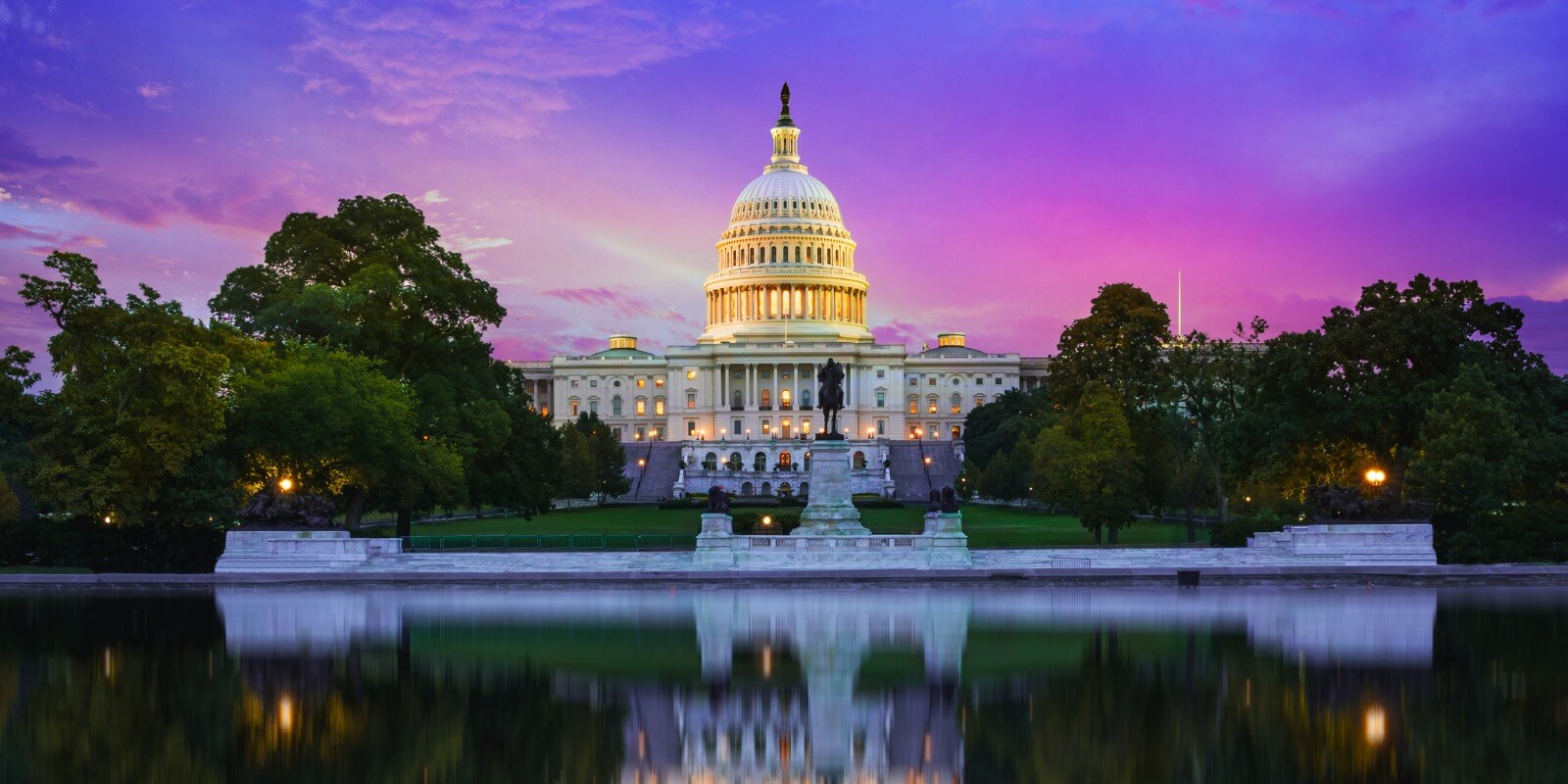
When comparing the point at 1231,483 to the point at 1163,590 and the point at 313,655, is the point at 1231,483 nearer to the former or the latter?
the point at 1163,590

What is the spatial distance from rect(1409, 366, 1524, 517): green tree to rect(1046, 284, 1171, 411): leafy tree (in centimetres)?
1468

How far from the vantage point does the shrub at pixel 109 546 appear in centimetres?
4209

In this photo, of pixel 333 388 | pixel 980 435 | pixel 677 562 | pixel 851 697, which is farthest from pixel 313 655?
pixel 980 435

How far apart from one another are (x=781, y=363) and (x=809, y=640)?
392 feet

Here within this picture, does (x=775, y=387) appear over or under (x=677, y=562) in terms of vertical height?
over

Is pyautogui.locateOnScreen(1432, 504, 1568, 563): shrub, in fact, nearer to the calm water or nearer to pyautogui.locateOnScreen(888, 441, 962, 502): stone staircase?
the calm water

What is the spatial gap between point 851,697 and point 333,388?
30301 millimetres

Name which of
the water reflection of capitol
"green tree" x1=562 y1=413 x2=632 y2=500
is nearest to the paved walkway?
the water reflection of capitol

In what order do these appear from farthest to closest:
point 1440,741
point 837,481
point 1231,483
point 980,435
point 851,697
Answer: point 980,435, point 1231,483, point 837,481, point 851,697, point 1440,741

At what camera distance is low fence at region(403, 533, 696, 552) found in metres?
45.5

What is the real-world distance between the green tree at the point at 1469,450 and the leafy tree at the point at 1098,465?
974cm

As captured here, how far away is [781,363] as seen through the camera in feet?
474

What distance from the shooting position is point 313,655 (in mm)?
23312

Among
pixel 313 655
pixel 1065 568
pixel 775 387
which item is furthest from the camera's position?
pixel 775 387
